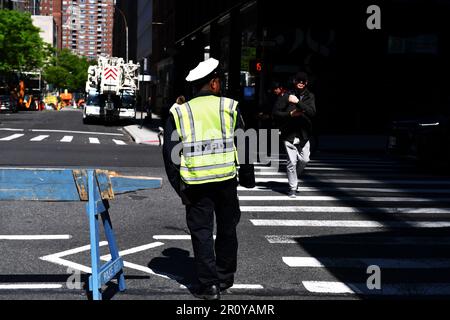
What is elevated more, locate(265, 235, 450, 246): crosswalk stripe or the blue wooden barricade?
the blue wooden barricade

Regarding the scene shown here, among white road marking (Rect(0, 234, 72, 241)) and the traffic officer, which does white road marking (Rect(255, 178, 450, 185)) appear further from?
the traffic officer

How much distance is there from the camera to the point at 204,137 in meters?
5.70

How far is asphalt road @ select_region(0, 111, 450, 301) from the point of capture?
612 cm

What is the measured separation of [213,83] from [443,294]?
2.70 metres

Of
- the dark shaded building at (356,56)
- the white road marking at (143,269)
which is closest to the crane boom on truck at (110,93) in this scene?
the dark shaded building at (356,56)

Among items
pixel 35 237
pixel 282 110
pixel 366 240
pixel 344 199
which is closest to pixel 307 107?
pixel 282 110

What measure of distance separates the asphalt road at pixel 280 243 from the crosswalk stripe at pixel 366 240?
1 centimetres

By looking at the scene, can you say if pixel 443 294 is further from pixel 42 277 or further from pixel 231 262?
pixel 42 277

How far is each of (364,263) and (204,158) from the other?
2.41 m

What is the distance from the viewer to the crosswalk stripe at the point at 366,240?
821 cm

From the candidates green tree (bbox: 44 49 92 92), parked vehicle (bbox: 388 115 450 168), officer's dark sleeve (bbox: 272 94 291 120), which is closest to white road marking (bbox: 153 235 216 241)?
officer's dark sleeve (bbox: 272 94 291 120)

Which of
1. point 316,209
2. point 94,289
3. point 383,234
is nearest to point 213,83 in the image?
point 94,289

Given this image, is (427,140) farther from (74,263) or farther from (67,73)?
(67,73)

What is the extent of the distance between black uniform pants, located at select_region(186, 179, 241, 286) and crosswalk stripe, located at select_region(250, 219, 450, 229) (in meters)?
3.29
